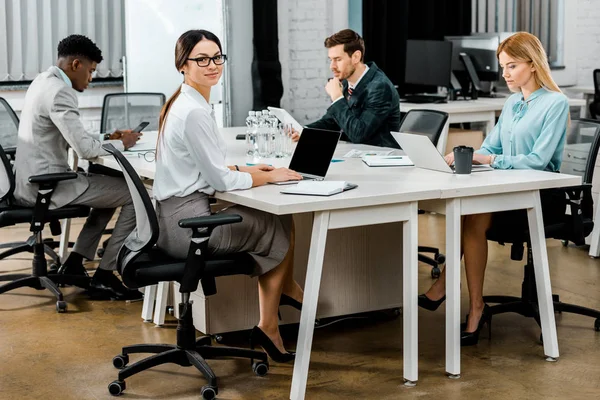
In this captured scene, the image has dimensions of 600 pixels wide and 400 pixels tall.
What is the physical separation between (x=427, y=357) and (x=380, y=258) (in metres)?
0.60

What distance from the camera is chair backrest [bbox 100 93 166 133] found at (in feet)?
19.1

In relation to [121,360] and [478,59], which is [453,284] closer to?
[121,360]

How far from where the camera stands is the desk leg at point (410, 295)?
10.8 feet

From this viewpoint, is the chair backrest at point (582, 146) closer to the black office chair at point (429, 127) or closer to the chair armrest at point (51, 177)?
the black office chair at point (429, 127)

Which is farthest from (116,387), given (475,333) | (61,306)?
(475,333)

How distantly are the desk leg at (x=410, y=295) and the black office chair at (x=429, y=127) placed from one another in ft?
4.20

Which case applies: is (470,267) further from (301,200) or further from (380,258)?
(301,200)

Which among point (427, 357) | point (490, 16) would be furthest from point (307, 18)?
point (427, 357)

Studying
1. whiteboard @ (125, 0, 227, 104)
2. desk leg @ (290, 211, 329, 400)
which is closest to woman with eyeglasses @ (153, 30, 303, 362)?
desk leg @ (290, 211, 329, 400)

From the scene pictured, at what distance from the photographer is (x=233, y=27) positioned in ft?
22.7

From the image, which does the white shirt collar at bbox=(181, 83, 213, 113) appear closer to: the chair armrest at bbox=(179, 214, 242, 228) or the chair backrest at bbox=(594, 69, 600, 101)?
the chair armrest at bbox=(179, 214, 242, 228)

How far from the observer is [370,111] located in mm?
4707

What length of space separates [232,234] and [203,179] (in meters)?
0.24

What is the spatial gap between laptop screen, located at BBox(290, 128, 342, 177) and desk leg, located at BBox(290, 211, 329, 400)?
1.56ft
